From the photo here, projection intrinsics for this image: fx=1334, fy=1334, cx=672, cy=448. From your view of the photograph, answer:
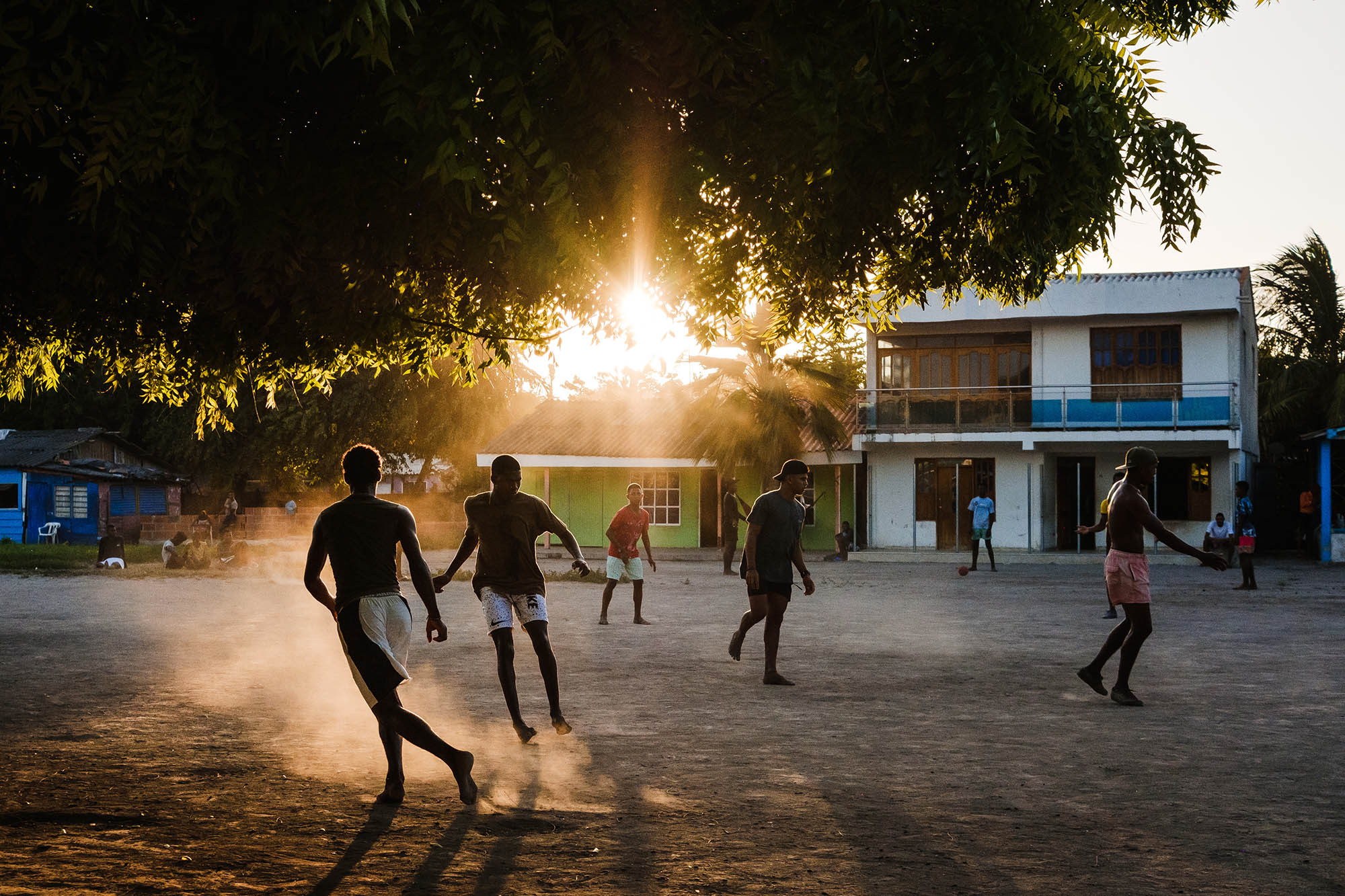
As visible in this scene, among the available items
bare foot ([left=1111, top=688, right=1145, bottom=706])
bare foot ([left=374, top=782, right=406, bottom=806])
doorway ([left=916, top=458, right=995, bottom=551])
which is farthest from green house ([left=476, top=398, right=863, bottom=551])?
bare foot ([left=374, top=782, right=406, bottom=806])

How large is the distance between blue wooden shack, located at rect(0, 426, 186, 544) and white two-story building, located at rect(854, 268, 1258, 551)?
26.9 m

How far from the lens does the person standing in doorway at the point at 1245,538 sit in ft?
67.5

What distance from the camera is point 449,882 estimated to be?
468 centimetres

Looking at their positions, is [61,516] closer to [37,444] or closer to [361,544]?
[37,444]

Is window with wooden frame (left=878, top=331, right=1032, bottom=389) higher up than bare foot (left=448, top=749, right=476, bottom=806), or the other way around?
window with wooden frame (left=878, top=331, right=1032, bottom=389)

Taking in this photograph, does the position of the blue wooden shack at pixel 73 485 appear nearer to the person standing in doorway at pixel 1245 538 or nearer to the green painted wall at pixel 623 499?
the green painted wall at pixel 623 499

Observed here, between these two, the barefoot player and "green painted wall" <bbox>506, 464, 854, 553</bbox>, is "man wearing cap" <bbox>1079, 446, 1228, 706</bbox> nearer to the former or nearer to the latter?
the barefoot player

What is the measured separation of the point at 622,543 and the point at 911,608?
168 inches

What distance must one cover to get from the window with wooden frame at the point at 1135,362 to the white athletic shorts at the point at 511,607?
27.3m

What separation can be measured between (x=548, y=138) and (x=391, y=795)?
3023 millimetres

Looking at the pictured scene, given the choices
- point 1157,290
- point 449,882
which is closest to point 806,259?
point 449,882

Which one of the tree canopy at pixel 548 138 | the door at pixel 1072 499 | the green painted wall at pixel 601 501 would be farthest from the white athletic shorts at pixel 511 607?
the green painted wall at pixel 601 501

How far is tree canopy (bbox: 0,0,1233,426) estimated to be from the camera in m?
4.20

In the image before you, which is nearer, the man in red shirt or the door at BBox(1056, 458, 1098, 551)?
the man in red shirt
